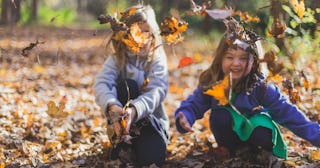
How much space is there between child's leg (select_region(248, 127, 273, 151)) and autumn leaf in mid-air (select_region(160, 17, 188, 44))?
0.78 meters

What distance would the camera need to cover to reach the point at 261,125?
103 inches

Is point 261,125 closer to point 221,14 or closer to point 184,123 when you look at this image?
point 184,123

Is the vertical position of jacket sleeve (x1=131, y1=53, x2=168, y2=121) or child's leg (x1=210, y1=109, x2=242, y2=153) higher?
jacket sleeve (x1=131, y1=53, x2=168, y2=121)

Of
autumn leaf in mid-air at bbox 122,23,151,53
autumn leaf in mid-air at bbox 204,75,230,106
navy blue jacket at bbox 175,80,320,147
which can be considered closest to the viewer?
autumn leaf in mid-air at bbox 204,75,230,106

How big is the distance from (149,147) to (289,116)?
0.93m

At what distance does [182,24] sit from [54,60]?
18.6 feet

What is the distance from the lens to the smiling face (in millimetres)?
2607

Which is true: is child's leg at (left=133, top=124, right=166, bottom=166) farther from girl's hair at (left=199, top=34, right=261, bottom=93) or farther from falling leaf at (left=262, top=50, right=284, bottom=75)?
falling leaf at (left=262, top=50, right=284, bottom=75)

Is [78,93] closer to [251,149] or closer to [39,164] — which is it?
[39,164]

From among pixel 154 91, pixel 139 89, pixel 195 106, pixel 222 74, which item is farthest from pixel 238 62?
pixel 139 89

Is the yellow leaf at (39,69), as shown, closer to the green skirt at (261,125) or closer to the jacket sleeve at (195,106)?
the jacket sleeve at (195,106)

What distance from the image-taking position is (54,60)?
773 centimetres

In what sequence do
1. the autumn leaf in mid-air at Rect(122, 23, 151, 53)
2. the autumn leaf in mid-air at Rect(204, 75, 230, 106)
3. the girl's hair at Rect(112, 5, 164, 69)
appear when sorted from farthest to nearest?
1. the girl's hair at Rect(112, 5, 164, 69)
2. the autumn leaf in mid-air at Rect(122, 23, 151, 53)
3. the autumn leaf in mid-air at Rect(204, 75, 230, 106)

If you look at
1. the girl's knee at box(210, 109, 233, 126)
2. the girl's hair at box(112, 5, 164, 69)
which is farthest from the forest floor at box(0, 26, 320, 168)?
the girl's knee at box(210, 109, 233, 126)
